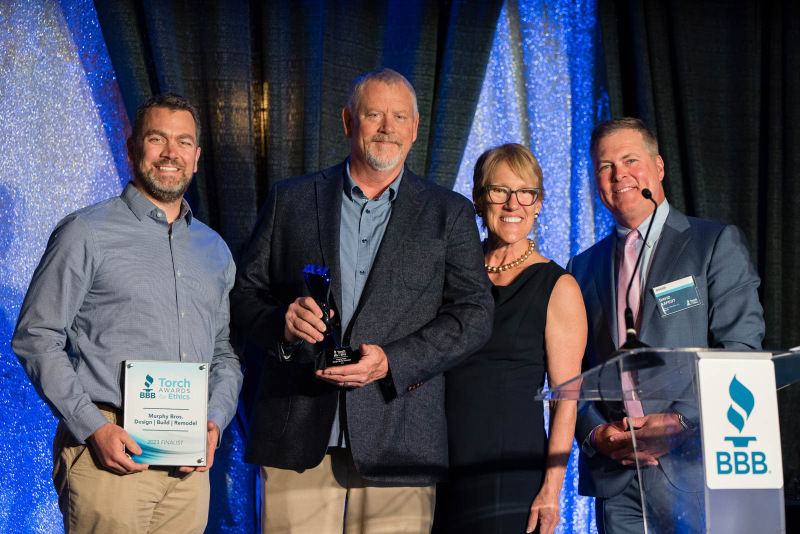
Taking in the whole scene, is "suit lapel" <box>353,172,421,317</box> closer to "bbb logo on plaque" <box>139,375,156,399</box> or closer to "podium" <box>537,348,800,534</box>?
"bbb logo on plaque" <box>139,375,156,399</box>

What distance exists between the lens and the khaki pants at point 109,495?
85.0 inches

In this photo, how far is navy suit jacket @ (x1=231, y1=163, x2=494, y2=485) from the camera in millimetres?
2277

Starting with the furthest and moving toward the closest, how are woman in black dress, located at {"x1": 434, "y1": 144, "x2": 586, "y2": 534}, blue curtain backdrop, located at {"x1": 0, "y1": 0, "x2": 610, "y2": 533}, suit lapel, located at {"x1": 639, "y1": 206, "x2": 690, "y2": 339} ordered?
blue curtain backdrop, located at {"x1": 0, "y1": 0, "x2": 610, "y2": 533}
suit lapel, located at {"x1": 639, "y1": 206, "x2": 690, "y2": 339}
woman in black dress, located at {"x1": 434, "y1": 144, "x2": 586, "y2": 534}

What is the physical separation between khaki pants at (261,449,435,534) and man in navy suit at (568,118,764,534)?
610 millimetres

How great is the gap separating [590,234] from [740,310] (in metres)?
1.12

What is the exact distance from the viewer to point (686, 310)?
2572mm

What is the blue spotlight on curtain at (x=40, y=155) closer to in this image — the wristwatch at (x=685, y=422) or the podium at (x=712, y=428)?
the podium at (x=712, y=428)

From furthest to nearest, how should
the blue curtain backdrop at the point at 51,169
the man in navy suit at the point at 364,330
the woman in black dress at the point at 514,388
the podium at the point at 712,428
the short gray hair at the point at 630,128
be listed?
the blue curtain backdrop at the point at 51,169 → the short gray hair at the point at 630,128 → the woman in black dress at the point at 514,388 → the man in navy suit at the point at 364,330 → the podium at the point at 712,428

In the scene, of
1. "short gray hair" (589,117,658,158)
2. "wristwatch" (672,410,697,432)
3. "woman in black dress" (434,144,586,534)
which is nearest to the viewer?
"wristwatch" (672,410,697,432)

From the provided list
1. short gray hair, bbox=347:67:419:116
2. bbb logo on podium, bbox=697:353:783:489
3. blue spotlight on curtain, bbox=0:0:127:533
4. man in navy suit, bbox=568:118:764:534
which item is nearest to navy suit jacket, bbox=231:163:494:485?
short gray hair, bbox=347:67:419:116

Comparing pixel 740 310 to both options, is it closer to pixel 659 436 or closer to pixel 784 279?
pixel 659 436

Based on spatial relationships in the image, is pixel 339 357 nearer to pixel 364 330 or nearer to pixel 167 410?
pixel 364 330

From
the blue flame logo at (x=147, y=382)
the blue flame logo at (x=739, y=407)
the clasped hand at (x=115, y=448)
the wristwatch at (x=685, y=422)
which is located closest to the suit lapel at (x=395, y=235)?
the blue flame logo at (x=147, y=382)

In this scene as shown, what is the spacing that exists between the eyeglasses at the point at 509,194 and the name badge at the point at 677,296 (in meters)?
0.49
